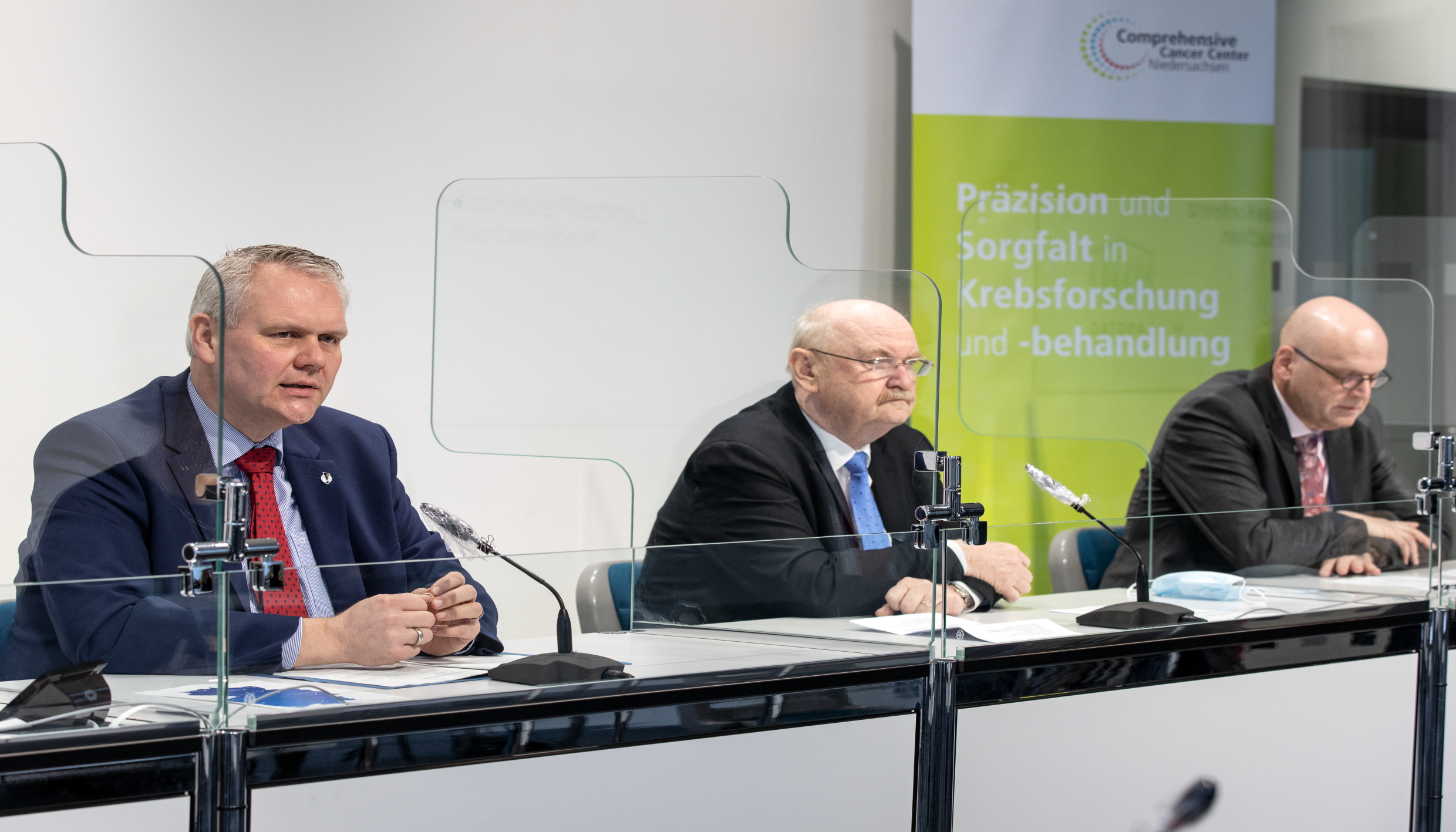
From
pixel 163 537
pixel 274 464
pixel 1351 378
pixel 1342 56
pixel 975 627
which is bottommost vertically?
pixel 975 627

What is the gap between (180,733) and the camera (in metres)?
1.38

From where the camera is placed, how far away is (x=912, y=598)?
1845mm

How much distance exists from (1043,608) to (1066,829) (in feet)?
1.38

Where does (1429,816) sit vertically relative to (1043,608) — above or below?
below

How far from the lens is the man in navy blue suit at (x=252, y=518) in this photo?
1421 mm

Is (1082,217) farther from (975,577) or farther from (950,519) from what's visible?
(950,519)

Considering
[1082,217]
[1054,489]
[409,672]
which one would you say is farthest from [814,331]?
[1082,217]

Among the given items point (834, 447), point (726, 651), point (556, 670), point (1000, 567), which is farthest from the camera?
point (834, 447)

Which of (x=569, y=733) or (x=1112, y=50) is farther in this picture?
(x=1112, y=50)

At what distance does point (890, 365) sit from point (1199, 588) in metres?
0.69

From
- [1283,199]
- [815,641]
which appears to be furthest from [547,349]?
[1283,199]

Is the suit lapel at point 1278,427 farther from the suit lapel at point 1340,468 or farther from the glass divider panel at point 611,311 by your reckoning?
the glass divider panel at point 611,311

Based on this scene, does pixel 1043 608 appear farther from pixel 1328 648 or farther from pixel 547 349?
pixel 547 349

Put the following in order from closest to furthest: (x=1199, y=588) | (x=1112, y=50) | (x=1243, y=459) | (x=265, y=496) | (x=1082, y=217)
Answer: (x=265, y=496), (x=1199, y=588), (x=1243, y=459), (x=1082, y=217), (x=1112, y=50)
